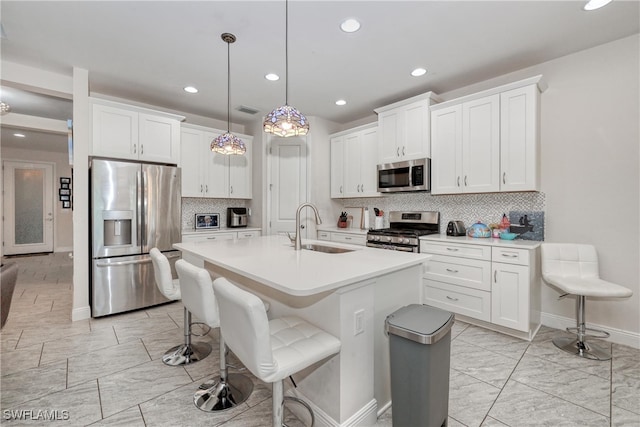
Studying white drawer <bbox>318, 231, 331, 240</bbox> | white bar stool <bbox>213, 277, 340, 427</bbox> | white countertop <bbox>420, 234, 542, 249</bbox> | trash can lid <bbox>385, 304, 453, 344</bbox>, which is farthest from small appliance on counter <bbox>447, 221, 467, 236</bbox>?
white bar stool <bbox>213, 277, 340, 427</bbox>

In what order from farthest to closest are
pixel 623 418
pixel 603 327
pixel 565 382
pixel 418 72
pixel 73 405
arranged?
pixel 418 72 < pixel 603 327 < pixel 565 382 < pixel 73 405 < pixel 623 418

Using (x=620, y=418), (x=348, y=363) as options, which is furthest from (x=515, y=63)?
(x=348, y=363)

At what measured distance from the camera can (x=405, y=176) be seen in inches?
149

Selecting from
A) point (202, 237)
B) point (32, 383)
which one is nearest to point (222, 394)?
point (32, 383)

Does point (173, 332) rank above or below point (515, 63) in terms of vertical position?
below

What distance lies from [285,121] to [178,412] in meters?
2.08

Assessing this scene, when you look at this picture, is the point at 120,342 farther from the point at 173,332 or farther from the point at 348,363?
the point at 348,363

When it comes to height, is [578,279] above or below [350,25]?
below

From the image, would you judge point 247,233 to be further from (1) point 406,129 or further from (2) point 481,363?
(2) point 481,363

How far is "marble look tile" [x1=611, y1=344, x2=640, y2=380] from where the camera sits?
2.15m

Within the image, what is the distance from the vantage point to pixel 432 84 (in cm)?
353

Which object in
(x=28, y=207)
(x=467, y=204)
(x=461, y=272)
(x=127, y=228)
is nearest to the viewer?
(x=461, y=272)

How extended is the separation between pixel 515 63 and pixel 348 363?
340 cm

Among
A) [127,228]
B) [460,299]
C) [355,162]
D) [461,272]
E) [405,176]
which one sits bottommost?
[460,299]
